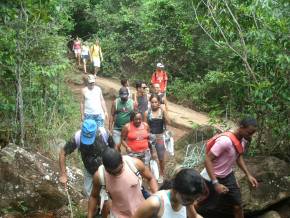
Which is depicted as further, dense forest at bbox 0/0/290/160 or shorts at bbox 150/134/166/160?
shorts at bbox 150/134/166/160

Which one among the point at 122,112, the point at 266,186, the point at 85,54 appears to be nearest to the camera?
the point at 266,186

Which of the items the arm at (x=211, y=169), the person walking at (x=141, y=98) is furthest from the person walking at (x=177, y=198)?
the person walking at (x=141, y=98)

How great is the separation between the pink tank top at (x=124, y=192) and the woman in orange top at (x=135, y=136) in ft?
9.44

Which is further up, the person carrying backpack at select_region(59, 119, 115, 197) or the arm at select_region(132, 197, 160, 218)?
the arm at select_region(132, 197, 160, 218)

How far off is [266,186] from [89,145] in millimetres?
2729

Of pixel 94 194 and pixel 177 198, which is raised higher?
pixel 177 198

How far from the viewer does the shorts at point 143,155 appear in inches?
297

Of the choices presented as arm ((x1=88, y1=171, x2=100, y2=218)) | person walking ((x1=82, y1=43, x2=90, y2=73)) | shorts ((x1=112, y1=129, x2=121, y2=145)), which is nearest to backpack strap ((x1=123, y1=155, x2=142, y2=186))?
arm ((x1=88, y1=171, x2=100, y2=218))

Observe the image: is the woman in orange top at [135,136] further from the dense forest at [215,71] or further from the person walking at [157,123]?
the dense forest at [215,71]

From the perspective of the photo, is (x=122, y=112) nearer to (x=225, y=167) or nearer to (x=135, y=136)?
(x=135, y=136)

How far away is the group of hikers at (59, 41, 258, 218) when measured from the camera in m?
3.49

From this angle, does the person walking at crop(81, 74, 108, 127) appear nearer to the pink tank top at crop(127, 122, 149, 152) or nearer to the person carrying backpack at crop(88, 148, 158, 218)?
the pink tank top at crop(127, 122, 149, 152)

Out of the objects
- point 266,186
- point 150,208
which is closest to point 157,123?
point 266,186

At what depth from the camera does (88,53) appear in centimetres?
2184
